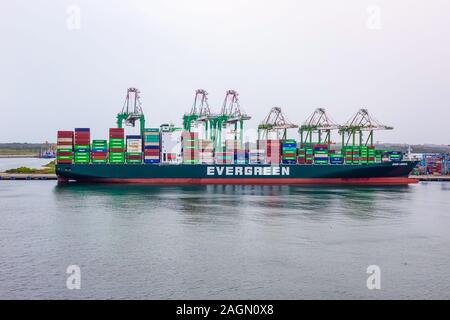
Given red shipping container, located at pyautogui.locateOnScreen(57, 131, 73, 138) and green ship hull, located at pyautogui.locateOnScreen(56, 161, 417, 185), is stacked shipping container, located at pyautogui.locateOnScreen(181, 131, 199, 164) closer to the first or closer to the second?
green ship hull, located at pyautogui.locateOnScreen(56, 161, 417, 185)

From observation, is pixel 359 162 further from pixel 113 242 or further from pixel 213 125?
pixel 113 242

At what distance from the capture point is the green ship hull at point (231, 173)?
68.8 meters

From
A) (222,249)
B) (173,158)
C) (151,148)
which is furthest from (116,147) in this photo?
(222,249)

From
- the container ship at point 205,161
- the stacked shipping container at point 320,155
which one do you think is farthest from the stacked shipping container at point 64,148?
the stacked shipping container at point 320,155

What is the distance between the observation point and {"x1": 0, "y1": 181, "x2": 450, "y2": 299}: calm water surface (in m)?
18.9

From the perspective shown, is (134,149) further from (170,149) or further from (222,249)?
(222,249)

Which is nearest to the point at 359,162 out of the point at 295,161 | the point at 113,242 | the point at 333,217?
the point at 295,161

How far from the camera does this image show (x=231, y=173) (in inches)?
2808

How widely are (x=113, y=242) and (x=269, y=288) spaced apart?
39.7ft

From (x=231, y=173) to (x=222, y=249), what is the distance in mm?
45882

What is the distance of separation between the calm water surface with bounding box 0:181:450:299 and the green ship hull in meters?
23.6

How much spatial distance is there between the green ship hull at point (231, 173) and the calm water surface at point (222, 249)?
77.6ft

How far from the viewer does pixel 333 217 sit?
37500mm

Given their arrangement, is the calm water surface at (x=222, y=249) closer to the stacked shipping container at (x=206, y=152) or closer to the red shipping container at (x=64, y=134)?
the red shipping container at (x=64, y=134)
